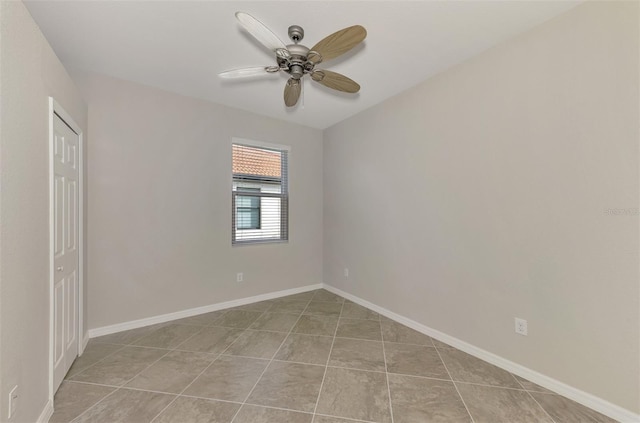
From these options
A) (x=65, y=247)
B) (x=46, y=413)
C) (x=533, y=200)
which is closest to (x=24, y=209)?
(x=65, y=247)

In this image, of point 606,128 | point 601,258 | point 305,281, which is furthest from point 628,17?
point 305,281

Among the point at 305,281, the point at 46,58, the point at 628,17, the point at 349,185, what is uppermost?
the point at 628,17

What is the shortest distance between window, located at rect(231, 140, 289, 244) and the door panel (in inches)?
62.5

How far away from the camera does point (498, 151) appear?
213cm

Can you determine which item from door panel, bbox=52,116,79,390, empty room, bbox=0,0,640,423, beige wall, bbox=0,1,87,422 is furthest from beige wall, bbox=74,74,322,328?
beige wall, bbox=0,1,87,422

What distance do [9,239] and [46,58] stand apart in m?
1.12

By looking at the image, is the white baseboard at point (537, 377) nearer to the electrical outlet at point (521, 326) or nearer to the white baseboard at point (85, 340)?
the electrical outlet at point (521, 326)

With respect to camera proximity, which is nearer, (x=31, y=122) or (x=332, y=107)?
(x=31, y=122)

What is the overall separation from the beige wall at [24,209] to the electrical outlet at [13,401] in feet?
0.13

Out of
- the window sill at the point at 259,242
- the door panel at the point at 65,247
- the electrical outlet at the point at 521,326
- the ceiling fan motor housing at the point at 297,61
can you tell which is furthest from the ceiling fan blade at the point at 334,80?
the window sill at the point at 259,242

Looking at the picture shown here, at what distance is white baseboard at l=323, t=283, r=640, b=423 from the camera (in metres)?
1.56

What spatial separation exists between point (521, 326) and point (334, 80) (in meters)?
2.38

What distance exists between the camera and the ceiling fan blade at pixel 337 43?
144 centimetres

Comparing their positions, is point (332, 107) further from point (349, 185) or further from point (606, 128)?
point (606, 128)
